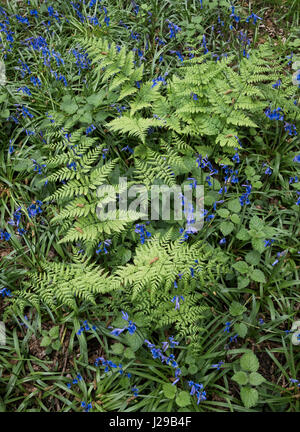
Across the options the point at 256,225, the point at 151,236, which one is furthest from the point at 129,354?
the point at 256,225

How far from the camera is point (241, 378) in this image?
220 centimetres

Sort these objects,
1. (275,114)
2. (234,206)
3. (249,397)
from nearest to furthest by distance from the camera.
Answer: (249,397), (234,206), (275,114)

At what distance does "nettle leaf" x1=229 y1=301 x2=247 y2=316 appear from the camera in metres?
2.45

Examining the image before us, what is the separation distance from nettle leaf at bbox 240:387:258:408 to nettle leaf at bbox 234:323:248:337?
1.17 feet

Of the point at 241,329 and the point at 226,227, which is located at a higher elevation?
the point at 226,227

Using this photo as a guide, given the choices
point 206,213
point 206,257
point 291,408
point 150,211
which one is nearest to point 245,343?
point 291,408

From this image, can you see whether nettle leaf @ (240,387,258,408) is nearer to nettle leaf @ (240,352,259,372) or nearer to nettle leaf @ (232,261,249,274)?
nettle leaf @ (240,352,259,372)

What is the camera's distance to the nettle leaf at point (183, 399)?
216cm

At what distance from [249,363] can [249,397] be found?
209 millimetres

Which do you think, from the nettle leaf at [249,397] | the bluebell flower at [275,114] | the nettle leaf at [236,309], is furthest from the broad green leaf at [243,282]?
the bluebell flower at [275,114]

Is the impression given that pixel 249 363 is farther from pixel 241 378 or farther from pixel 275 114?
pixel 275 114

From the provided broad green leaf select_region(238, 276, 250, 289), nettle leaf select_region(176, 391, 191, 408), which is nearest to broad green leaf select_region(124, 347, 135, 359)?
nettle leaf select_region(176, 391, 191, 408)

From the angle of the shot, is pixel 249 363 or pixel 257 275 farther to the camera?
pixel 257 275

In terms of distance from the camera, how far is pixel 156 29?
4.08m
